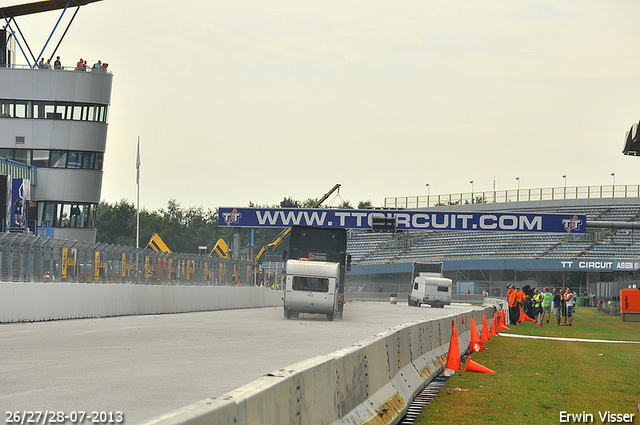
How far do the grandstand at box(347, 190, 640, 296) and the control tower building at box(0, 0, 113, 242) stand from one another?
3230 cm

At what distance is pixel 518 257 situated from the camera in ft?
272

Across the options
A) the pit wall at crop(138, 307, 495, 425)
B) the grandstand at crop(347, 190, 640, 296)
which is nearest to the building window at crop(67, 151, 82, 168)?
the grandstand at crop(347, 190, 640, 296)

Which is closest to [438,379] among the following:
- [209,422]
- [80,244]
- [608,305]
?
[209,422]

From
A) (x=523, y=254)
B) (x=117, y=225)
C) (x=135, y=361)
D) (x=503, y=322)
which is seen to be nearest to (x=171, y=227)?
(x=117, y=225)

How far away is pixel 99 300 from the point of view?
93.0 ft

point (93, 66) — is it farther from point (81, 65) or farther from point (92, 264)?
point (92, 264)

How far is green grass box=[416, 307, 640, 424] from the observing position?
10289mm

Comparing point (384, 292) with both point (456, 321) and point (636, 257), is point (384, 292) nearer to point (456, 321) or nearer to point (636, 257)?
point (636, 257)

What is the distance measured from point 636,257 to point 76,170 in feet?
162

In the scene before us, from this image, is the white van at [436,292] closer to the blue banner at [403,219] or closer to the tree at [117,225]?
the blue banner at [403,219]


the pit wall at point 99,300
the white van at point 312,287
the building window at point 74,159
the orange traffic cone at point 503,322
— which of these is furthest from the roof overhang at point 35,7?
the orange traffic cone at point 503,322

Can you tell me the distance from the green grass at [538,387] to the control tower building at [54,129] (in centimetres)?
4434

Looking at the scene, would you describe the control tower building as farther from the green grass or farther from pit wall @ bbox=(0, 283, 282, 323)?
the green grass

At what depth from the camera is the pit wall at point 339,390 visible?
14.8ft
